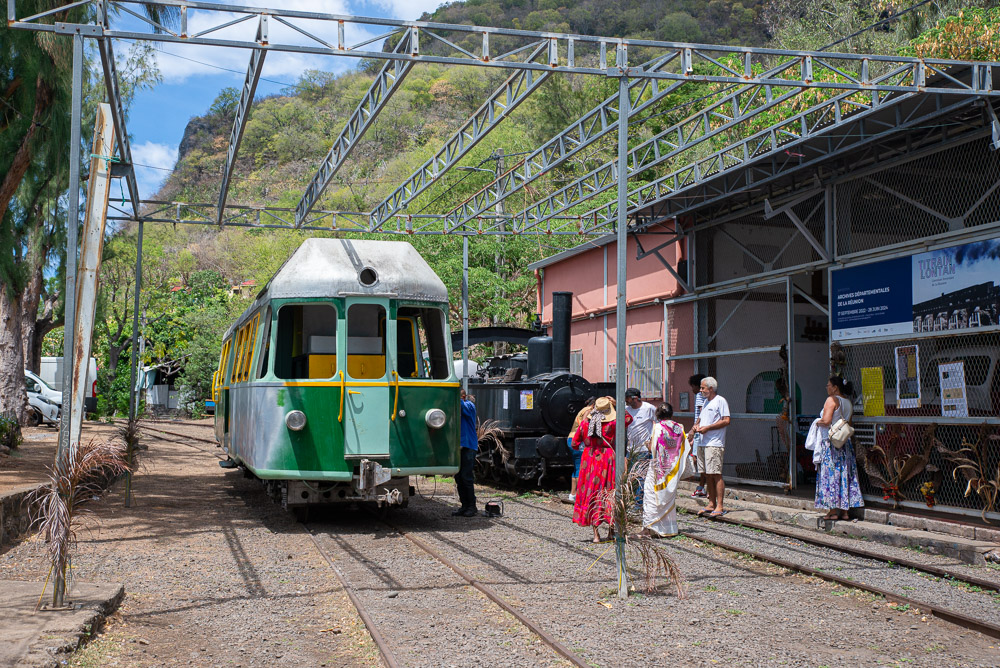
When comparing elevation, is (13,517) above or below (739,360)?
below

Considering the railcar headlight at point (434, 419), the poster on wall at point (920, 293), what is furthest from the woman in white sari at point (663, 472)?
the poster on wall at point (920, 293)

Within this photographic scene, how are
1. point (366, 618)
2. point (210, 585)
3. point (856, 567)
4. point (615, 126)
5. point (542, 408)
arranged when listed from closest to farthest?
point (366, 618)
point (210, 585)
point (856, 567)
point (615, 126)
point (542, 408)

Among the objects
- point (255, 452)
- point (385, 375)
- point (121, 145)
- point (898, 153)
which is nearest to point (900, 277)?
point (898, 153)

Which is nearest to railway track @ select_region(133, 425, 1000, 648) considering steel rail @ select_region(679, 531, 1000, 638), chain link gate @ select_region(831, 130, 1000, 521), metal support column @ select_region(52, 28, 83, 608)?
steel rail @ select_region(679, 531, 1000, 638)

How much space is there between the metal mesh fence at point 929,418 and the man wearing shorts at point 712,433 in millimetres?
1825

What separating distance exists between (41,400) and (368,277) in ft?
68.9

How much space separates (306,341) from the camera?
429 inches

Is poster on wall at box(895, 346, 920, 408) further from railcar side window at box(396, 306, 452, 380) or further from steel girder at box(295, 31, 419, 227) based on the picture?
steel girder at box(295, 31, 419, 227)

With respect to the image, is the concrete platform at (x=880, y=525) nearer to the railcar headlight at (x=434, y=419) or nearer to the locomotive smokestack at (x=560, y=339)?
the locomotive smokestack at (x=560, y=339)

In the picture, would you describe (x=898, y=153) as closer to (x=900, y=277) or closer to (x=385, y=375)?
(x=900, y=277)

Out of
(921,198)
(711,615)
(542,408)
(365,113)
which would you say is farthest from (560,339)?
(711,615)

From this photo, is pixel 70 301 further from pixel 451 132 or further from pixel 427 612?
pixel 451 132

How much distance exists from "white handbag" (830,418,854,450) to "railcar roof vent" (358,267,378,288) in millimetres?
5625

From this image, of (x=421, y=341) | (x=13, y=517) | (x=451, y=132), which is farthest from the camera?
(x=451, y=132)
